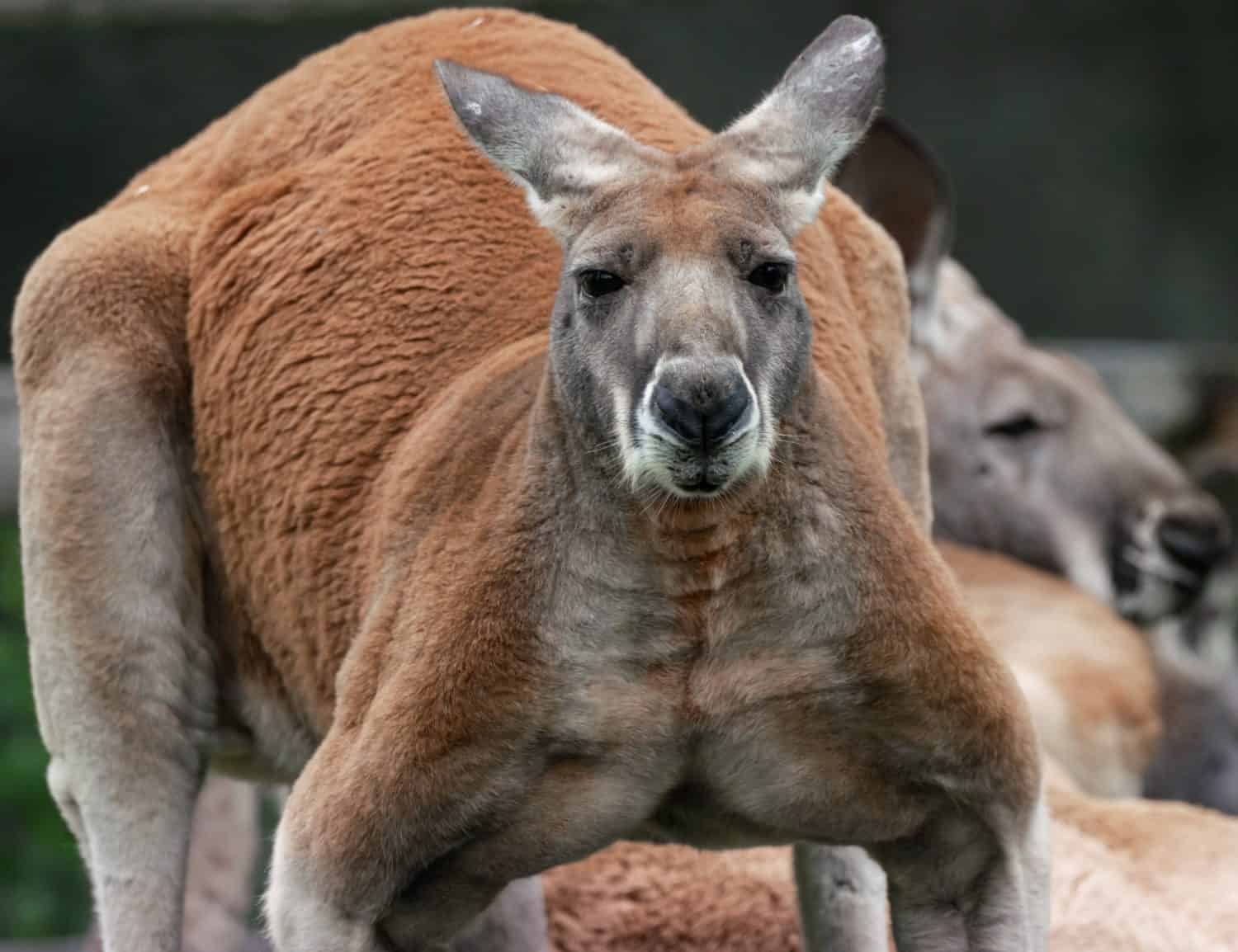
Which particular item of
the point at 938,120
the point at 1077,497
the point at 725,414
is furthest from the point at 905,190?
the point at 938,120

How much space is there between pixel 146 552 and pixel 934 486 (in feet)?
11.9

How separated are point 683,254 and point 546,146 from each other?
1.17ft

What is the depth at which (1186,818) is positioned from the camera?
489cm

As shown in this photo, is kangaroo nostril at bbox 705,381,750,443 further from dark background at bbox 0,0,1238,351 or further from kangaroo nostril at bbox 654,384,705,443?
dark background at bbox 0,0,1238,351

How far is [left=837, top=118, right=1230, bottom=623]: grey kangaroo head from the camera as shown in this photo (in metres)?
7.08

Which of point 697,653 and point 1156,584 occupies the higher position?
point 697,653

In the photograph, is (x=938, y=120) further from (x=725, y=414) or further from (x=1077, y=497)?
(x=725, y=414)

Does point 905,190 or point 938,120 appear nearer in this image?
point 905,190

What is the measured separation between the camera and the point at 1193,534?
704cm

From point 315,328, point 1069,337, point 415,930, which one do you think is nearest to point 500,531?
point 415,930

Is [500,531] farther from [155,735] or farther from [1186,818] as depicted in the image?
A: [1186,818]

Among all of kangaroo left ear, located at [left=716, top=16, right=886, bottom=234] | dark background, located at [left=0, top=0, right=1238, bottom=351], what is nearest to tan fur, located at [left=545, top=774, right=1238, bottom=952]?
kangaroo left ear, located at [left=716, top=16, right=886, bottom=234]

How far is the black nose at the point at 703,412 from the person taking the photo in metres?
2.96

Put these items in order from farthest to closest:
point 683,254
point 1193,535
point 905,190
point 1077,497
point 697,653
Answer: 1. point 1077,497
2. point 1193,535
3. point 905,190
4. point 697,653
5. point 683,254
